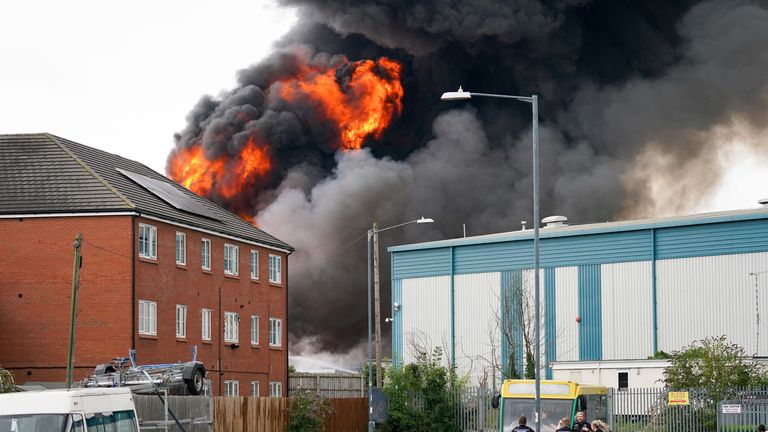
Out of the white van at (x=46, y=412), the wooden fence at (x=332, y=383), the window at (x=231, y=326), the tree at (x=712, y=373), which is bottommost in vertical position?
the wooden fence at (x=332, y=383)

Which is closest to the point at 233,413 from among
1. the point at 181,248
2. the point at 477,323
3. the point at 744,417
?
the point at 744,417

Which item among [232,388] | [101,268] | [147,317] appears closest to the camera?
[101,268]

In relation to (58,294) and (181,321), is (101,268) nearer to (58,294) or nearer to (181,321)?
(58,294)

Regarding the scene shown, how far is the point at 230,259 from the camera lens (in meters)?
61.9

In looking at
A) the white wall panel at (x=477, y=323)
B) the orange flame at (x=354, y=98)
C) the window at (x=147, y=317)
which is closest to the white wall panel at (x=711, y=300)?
the white wall panel at (x=477, y=323)

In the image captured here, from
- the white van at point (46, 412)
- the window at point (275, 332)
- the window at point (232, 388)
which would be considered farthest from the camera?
the window at point (275, 332)

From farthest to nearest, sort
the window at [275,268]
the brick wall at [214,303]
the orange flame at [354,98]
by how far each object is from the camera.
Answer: the orange flame at [354,98]
the window at [275,268]
the brick wall at [214,303]

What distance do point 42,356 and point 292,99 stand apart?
4312 cm

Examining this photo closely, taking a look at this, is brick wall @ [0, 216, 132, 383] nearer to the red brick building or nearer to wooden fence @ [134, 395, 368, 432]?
the red brick building

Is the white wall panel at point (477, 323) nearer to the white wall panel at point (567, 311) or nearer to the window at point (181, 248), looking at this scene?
the white wall panel at point (567, 311)

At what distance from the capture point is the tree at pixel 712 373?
4544cm

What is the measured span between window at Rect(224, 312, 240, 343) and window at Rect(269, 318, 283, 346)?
14.6ft

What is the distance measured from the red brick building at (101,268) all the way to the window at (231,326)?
0.10 m

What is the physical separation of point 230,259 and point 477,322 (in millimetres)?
14809
